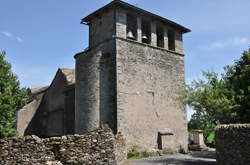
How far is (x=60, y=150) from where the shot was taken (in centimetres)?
675

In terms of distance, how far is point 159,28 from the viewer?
19.1m

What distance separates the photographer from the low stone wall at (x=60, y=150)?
646cm

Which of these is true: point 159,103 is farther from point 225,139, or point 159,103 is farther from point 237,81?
point 225,139

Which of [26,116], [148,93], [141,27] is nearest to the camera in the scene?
[148,93]

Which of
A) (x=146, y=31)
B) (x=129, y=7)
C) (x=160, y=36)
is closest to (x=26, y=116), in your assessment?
(x=146, y=31)

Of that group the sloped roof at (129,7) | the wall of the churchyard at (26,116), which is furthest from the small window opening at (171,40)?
the wall of the churchyard at (26,116)

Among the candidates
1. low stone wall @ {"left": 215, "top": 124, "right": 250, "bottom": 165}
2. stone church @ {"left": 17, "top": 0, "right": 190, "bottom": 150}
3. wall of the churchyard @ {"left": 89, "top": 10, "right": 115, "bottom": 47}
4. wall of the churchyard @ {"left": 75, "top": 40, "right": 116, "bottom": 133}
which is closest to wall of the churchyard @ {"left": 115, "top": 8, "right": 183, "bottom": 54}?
stone church @ {"left": 17, "top": 0, "right": 190, "bottom": 150}

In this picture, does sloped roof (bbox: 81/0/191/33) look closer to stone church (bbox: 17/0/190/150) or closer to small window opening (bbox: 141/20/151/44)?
stone church (bbox: 17/0/190/150)

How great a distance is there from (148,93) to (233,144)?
7791 millimetres

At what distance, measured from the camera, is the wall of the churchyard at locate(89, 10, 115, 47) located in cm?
1681

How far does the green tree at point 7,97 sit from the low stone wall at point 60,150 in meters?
10.5

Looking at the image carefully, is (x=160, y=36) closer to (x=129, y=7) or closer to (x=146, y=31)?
(x=146, y=31)

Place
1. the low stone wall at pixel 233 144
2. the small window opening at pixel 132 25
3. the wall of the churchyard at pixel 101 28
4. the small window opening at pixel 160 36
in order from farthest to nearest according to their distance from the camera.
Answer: the small window opening at pixel 160 36
the small window opening at pixel 132 25
the wall of the churchyard at pixel 101 28
the low stone wall at pixel 233 144

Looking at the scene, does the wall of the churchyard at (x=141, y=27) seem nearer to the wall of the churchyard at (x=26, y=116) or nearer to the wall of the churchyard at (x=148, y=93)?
the wall of the churchyard at (x=148, y=93)
